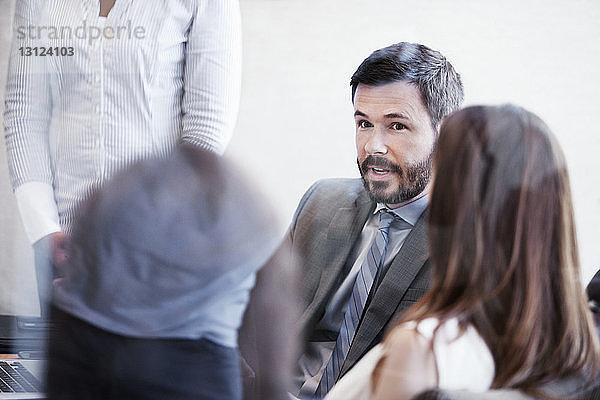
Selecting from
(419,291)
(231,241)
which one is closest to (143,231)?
(231,241)

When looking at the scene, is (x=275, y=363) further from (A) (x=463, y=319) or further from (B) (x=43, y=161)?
(B) (x=43, y=161)

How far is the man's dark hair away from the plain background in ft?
0.06

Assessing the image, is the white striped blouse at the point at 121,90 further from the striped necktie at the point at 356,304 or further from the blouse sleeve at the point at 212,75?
the striped necktie at the point at 356,304

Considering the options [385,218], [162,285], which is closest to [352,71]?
[385,218]

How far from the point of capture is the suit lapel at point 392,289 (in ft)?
4.84

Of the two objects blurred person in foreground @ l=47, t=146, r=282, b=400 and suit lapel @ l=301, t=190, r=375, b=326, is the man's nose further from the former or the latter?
blurred person in foreground @ l=47, t=146, r=282, b=400

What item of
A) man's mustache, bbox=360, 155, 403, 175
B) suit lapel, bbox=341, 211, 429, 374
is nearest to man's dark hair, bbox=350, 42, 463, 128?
man's mustache, bbox=360, 155, 403, 175

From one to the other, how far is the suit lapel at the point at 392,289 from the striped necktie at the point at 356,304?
0.02m

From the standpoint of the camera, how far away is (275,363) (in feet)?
4.74

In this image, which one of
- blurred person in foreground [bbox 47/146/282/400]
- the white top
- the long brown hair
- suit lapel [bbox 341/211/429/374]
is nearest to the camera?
the white top

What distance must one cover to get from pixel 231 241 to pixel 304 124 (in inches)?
11.8

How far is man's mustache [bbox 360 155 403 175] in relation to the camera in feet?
4.98

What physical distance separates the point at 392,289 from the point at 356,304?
88mm

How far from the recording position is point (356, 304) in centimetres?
154
